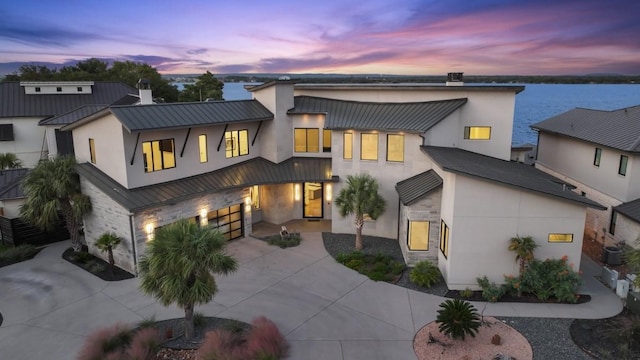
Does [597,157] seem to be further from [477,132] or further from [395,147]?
[395,147]

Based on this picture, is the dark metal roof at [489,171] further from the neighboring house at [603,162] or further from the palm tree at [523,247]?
the neighboring house at [603,162]

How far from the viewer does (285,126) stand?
24.7 m

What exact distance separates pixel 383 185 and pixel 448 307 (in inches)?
383

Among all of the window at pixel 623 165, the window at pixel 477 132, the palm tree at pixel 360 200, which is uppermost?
the window at pixel 477 132

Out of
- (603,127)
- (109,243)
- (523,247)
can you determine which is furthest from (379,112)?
(109,243)

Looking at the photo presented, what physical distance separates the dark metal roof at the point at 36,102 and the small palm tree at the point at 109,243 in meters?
18.9

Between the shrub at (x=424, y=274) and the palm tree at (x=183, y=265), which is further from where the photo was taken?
the shrub at (x=424, y=274)

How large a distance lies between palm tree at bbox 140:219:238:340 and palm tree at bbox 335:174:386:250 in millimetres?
8959

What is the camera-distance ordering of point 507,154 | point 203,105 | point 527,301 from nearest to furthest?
1. point 527,301
2. point 203,105
3. point 507,154

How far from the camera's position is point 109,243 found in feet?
57.2

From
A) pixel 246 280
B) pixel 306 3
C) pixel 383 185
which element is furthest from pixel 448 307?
pixel 306 3

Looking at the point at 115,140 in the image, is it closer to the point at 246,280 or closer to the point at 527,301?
the point at 246,280

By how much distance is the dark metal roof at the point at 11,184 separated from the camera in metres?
20.7

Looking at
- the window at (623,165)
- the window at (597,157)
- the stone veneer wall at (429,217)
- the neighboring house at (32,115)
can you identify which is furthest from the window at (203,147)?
the window at (597,157)
